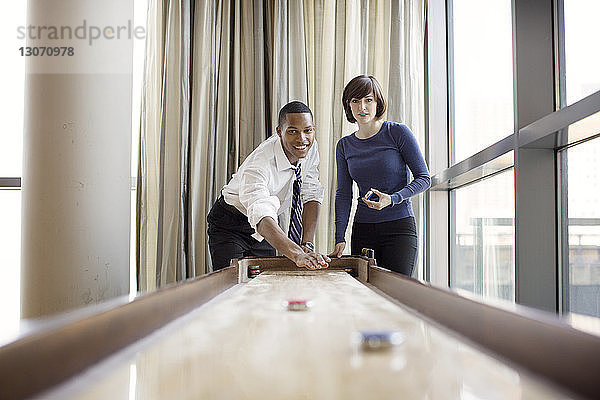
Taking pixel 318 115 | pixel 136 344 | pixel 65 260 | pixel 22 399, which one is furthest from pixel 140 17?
pixel 22 399

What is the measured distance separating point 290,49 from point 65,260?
1914mm

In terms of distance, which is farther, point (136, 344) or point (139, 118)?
point (139, 118)

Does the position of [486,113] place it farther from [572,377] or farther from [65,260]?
[572,377]

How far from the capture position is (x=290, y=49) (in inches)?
144

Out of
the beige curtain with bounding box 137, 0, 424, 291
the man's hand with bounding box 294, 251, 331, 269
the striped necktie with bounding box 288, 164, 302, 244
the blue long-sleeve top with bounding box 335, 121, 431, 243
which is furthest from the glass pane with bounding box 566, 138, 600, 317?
the beige curtain with bounding box 137, 0, 424, 291

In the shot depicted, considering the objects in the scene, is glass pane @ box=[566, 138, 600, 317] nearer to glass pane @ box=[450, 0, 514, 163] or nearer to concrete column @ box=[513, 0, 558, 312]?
concrete column @ box=[513, 0, 558, 312]

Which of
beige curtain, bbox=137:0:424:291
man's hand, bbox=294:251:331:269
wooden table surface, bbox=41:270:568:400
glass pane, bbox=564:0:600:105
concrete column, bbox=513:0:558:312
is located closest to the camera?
wooden table surface, bbox=41:270:568:400

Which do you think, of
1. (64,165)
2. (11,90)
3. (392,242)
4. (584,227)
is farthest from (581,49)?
(11,90)

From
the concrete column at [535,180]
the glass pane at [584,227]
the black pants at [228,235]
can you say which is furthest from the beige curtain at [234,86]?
the glass pane at [584,227]

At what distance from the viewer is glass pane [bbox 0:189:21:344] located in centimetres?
382

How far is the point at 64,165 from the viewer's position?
2.45 metres

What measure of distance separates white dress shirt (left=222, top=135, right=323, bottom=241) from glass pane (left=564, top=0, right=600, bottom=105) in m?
1.19

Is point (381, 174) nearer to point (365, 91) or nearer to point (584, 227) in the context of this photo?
point (365, 91)

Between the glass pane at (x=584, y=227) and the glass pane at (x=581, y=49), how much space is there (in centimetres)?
19
